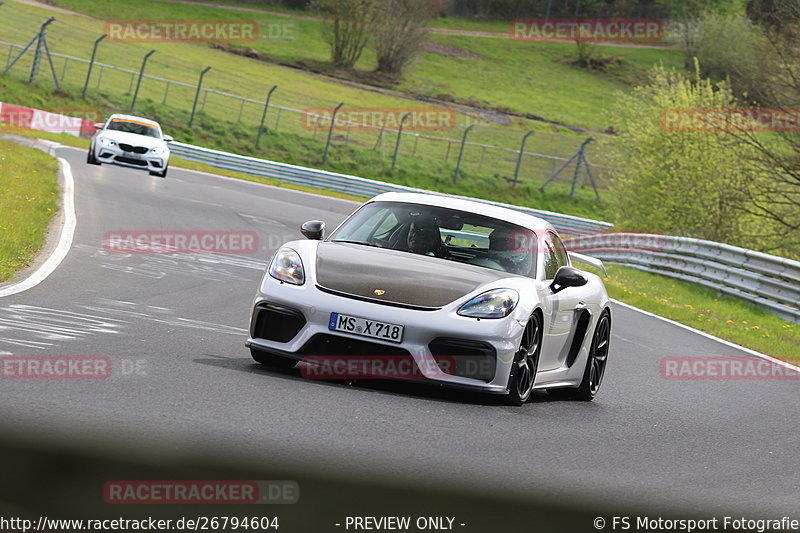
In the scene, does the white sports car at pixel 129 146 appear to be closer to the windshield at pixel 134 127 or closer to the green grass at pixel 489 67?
the windshield at pixel 134 127

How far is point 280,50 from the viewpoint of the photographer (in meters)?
83.9

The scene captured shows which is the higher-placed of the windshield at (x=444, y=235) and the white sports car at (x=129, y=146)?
the windshield at (x=444, y=235)

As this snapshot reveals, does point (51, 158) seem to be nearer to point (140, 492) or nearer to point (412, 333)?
point (412, 333)

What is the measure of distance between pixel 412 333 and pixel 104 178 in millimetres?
20780

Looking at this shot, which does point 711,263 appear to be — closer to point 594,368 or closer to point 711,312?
point 711,312

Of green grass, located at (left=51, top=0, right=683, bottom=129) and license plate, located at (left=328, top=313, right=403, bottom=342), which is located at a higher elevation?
license plate, located at (left=328, top=313, right=403, bottom=342)

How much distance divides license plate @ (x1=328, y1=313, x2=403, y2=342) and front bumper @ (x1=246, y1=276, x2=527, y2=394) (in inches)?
1.0

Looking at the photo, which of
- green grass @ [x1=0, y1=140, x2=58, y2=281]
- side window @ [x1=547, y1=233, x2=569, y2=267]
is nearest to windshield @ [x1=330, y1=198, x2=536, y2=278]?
side window @ [x1=547, y1=233, x2=569, y2=267]

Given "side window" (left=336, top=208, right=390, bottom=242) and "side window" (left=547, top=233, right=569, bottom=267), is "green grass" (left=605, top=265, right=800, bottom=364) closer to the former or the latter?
A: "side window" (left=547, top=233, right=569, bottom=267)

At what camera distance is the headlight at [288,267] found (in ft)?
26.5

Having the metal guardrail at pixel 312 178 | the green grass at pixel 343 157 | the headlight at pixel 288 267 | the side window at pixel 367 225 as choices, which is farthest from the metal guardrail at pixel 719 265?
the green grass at pixel 343 157

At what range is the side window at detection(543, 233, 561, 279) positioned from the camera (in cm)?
905

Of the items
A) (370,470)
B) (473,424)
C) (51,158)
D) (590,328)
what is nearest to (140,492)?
(370,470)

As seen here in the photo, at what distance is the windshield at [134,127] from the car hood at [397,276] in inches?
873
